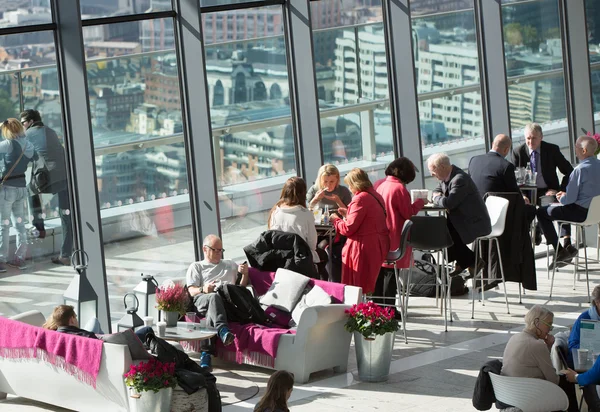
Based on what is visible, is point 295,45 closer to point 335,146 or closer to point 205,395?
point 335,146

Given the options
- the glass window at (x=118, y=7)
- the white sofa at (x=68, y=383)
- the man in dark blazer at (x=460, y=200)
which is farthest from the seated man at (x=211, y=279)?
the glass window at (x=118, y=7)

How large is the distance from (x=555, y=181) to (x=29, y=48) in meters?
5.46

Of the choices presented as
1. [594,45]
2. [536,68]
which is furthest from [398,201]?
[594,45]

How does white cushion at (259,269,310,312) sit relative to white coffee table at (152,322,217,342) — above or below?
above

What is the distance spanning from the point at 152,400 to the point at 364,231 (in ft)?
8.91

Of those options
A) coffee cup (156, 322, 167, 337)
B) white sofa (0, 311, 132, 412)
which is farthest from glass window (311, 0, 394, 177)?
white sofa (0, 311, 132, 412)

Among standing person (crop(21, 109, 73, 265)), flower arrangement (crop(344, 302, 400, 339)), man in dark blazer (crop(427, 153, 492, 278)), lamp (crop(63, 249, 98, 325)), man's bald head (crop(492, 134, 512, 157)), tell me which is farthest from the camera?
man's bald head (crop(492, 134, 512, 157))

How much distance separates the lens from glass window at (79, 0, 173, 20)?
870 centimetres

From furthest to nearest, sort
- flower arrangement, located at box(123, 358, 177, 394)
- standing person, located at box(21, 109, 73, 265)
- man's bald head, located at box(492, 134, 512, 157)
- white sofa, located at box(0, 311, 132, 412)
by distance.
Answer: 1. man's bald head, located at box(492, 134, 512, 157)
2. standing person, located at box(21, 109, 73, 265)
3. white sofa, located at box(0, 311, 132, 412)
4. flower arrangement, located at box(123, 358, 177, 394)

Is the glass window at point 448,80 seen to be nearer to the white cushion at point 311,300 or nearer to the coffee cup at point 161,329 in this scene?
the white cushion at point 311,300

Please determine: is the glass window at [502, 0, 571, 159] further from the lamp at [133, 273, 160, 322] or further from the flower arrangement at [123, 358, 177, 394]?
the flower arrangement at [123, 358, 177, 394]

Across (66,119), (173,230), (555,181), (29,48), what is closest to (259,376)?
(173,230)

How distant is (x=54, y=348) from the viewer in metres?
7.04

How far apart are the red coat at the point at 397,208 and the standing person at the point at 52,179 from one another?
2.63 meters
